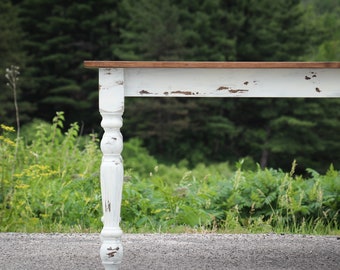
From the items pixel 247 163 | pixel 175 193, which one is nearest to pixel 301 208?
pixel 175 193

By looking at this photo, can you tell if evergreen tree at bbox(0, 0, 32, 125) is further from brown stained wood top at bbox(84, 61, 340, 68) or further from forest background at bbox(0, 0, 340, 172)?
brown stained wood top at bbox(84, 61, 340, 68)

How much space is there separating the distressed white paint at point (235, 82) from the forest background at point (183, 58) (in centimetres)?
2594

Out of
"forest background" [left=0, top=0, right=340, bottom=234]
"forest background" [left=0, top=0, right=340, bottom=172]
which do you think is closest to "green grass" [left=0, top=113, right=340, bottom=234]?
"forest background" [left=0, top=0, right=340, bottom=234]

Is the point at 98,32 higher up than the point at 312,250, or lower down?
higher up

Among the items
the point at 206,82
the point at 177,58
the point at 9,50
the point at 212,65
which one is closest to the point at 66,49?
the point at 9,50

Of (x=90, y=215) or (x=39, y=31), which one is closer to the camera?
(x=90, y=215)

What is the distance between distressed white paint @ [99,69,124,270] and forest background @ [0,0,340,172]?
26.1 m

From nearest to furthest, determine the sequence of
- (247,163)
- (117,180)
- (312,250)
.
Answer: (117,180), (312,250), (247,163)

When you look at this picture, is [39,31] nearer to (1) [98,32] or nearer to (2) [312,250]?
(1) [98,32]

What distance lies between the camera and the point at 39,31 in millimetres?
32906

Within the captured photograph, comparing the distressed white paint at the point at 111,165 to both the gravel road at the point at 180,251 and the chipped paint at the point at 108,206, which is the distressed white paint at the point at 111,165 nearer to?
the chipped paint at the point at 108,206

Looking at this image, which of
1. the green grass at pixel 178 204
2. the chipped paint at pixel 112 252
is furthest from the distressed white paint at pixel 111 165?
the green grass at pixel 178 204

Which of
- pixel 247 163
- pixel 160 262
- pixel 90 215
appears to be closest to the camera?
pixel 160 262

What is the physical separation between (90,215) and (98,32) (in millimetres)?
26739
